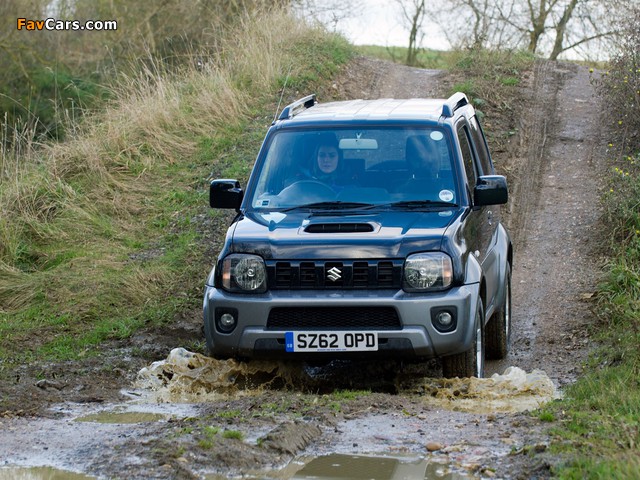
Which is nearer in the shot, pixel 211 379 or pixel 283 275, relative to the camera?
pixel 283 275

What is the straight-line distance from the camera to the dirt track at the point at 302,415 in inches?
199

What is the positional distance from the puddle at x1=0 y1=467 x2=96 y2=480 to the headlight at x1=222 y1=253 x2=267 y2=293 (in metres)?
2.05

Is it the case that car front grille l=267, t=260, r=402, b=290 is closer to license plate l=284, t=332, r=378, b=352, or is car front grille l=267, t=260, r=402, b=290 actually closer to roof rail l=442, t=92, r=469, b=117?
license plate l=284, t=332, r=378, b=352

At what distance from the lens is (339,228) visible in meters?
6.84

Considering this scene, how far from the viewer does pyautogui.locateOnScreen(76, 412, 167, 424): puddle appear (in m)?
6.31

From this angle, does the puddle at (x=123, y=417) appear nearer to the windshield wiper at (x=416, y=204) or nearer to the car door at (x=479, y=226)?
the windshield wiper at (x=416, y=204)

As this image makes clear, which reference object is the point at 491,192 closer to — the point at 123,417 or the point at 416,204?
the point at 416,204

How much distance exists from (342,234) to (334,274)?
0.92ft

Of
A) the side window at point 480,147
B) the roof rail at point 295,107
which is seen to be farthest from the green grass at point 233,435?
the side window at point 480,147

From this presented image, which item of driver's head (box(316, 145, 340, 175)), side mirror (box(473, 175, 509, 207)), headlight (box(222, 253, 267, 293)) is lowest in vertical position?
headlight (box(222, 253, 267, 293))

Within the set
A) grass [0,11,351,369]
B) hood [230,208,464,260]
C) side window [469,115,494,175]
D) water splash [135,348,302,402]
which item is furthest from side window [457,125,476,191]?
grass [0,11,351,369]

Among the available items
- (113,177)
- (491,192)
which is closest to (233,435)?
(491,192)

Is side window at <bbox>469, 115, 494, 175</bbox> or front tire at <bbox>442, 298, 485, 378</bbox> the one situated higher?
side window at <bbox>469, 115, 494, 175</bbox>

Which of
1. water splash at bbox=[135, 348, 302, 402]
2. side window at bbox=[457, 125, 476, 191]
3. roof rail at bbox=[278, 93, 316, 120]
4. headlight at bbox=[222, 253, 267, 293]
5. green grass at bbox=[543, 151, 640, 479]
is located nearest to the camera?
green grass at bbox=[543, 151, 640, 479]
